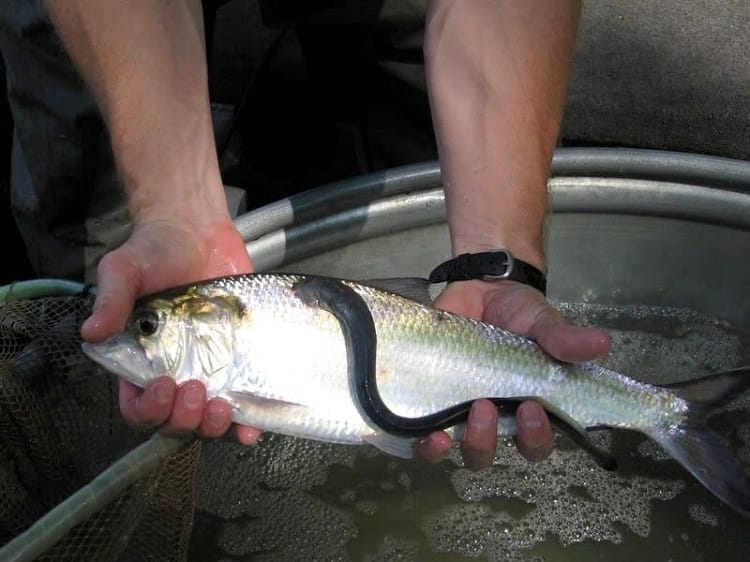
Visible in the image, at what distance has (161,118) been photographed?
1.63 m

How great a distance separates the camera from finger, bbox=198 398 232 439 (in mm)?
1285

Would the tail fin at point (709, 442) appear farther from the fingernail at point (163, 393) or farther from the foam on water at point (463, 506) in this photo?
the fingernail at point (163, 393)

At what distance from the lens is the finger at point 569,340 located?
51.2 inches

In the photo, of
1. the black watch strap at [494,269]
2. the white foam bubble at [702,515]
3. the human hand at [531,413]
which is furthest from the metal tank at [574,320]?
the human hand at [531,413]

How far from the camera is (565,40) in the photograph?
5.95 ft

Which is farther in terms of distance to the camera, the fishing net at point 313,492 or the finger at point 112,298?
the fishing net at point 313,492

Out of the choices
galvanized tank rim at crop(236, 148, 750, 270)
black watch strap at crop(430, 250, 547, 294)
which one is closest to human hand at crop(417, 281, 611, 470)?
black watch strap at crop(430, 250, 547, 294)

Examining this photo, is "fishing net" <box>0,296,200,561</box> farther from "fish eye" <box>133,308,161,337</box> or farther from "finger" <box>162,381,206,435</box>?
"fish eye" <box>133,308,161,337</box>

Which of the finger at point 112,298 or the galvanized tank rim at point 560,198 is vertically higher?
the finger at point 112,298

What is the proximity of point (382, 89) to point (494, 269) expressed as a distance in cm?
116

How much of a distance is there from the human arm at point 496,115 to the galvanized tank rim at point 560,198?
0.16 metres

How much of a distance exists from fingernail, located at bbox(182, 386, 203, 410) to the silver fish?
30 mm

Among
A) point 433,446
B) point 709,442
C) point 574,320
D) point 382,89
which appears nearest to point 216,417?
point 433,446

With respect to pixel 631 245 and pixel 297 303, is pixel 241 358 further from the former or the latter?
pixel 631 245
